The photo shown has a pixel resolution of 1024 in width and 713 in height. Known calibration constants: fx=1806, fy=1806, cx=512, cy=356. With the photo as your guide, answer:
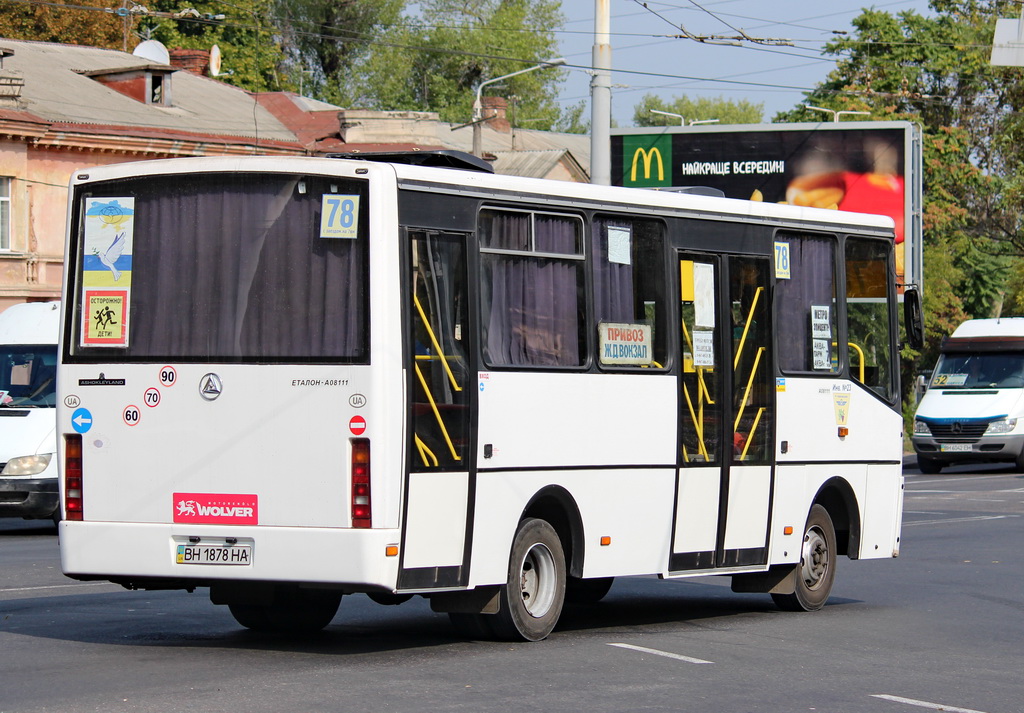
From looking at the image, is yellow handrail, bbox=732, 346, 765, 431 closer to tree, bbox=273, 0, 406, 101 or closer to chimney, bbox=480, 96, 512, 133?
chimney, bbox=480, 96, 512, 133

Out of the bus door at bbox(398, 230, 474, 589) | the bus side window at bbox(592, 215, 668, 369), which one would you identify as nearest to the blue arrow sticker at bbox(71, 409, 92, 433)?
the bus door at bbox(398, 230, 474, 589)

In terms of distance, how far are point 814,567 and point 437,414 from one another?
457 cm

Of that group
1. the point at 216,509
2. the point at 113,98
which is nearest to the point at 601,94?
the point at 216,509

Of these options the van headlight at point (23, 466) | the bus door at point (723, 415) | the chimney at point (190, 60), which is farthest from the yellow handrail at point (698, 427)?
the chimney at point (190, 60)

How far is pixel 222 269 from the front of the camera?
10.1 m

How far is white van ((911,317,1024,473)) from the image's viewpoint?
32.7 metres

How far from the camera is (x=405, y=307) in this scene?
389 inches

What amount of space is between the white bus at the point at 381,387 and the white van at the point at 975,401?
21.7 metres

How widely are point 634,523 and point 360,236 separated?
115 inches

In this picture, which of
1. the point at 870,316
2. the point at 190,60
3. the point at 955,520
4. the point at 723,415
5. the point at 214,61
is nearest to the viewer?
the point at 723,415

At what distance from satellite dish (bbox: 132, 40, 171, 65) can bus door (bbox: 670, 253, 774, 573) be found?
148 feet

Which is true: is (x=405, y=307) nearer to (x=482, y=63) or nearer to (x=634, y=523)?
(x=634, y=523)

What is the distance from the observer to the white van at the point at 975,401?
3269 centimetres

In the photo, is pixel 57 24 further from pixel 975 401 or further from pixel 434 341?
pixel 434 341
